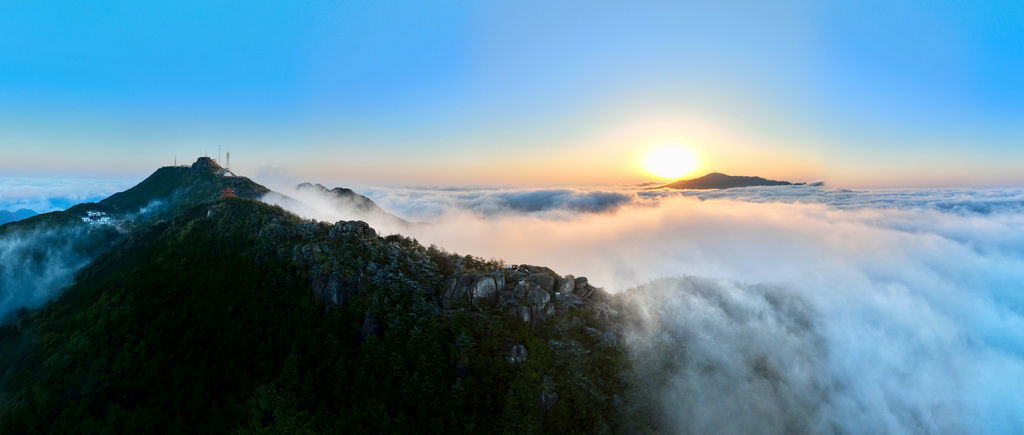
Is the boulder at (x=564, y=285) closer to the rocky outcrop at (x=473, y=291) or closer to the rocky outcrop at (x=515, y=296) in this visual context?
the rocky outcrop at (x=515, y=296)

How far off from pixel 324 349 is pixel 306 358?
246cm

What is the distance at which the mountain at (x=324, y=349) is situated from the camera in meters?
50.7

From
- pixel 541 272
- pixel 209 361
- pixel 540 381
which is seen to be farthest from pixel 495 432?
pixel 209 361

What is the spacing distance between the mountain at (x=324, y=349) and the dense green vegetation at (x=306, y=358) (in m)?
0.22

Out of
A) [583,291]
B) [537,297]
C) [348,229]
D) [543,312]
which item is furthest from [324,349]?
[583,291]

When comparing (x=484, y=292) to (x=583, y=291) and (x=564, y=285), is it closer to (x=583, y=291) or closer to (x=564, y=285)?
(x=564, y=285)

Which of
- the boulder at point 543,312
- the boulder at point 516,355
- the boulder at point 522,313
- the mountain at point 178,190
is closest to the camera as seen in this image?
the boulder at point 516,355

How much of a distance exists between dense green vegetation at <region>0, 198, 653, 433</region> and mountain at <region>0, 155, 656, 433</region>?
0.22 metres

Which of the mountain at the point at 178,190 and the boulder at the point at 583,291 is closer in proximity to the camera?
the boulder at the point at 583,291

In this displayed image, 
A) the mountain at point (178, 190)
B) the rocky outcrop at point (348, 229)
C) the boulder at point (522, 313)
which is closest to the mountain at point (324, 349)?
the boulder at point (522, 313)

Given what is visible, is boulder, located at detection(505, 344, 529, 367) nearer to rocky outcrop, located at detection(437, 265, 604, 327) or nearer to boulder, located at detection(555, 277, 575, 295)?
rocky outcrop, located at detection(437, 265, 604, 327)

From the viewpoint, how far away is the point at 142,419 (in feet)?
169

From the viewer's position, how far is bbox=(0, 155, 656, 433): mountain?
5072 centimetres

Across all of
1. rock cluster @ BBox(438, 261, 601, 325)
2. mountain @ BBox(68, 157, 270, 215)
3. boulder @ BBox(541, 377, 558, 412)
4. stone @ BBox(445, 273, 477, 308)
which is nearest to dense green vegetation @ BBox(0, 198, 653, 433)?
boulder @ BBox(541, 377, 558, 412)
